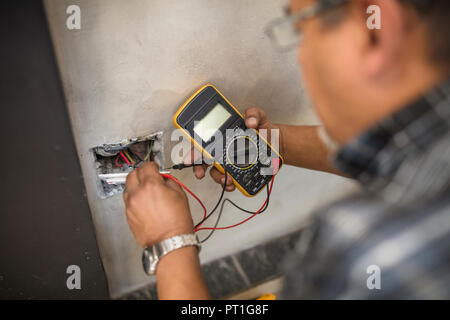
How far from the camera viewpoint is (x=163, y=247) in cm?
49

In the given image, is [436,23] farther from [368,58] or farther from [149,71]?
[149,71]

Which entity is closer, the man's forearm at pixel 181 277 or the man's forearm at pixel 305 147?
the man's forearm at pixel 181 277

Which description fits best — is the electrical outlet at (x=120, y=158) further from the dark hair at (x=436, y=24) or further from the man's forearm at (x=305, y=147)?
the dark hair at (x=436, y=24)

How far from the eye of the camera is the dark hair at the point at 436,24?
29cm

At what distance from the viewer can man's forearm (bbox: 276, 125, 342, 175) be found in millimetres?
727

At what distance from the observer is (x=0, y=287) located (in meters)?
0.49

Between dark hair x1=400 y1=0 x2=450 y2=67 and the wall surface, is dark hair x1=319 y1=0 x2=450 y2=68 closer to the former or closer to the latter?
dark hair x1=400 y1=0 x2=450 y2=67

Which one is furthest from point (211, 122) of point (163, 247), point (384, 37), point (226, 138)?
point (384, 37)

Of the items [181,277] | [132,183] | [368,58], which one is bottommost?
[181,277]

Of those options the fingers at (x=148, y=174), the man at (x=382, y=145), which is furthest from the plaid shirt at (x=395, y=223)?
the fingers at (x=148, y=174)

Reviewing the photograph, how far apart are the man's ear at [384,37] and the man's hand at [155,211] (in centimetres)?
35

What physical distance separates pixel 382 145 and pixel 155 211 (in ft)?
1.15

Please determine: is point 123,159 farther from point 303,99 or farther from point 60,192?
point 303,99

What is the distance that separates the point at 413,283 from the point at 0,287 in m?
0.57
